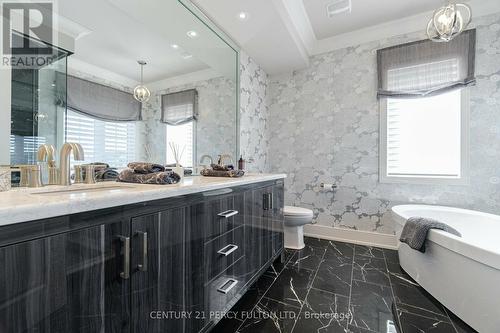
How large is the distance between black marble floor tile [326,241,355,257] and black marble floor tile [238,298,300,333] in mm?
1086

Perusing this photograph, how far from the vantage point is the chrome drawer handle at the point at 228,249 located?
127cm

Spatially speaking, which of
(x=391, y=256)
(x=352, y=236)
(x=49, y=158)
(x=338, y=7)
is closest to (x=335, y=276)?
(x=391, y=256)

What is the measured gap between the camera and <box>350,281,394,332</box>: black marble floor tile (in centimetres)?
142

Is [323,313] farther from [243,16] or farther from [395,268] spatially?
[243,16]

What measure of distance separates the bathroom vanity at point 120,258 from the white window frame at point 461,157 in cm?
214

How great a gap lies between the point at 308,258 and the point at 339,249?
1.63 feet

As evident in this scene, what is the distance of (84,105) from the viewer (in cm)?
126

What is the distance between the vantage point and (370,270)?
212cm

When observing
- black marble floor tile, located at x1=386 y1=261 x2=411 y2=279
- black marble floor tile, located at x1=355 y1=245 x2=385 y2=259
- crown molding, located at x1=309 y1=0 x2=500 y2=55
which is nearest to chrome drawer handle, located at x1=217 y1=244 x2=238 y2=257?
black marble floor tile, located at x1=386 y1=261 x2=411 y2=279

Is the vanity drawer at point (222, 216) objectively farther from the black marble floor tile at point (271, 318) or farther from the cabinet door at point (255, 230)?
the black marble floor tile at point (271, 318)

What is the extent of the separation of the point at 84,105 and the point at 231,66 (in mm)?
1639

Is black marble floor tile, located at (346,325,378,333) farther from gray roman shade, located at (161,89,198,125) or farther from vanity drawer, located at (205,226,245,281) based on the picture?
gray roman shade, located at (161,89,198,125)

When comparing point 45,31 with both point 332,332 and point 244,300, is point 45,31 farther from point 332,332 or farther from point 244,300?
point 332,332

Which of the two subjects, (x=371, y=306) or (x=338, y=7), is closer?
(x=371, y=306)
